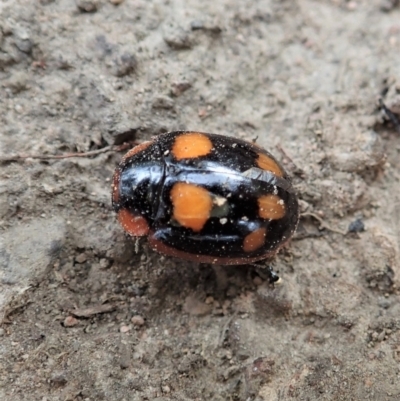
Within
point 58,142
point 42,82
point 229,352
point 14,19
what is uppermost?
point 14,19

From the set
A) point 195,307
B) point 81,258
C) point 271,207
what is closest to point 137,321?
point 195,307

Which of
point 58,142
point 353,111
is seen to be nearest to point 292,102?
point 353,111

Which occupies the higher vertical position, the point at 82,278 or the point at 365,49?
the point at 365,49

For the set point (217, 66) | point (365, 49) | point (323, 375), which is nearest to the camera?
point (323, 375)

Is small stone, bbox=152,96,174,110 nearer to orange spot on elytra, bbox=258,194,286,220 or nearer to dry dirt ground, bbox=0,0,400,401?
dry dirt ground, bbox=0,0,400,401

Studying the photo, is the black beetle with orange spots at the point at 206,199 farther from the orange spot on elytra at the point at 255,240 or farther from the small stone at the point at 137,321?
the small stone at the point at 137,321

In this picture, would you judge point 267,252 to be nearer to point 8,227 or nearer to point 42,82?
point 8,227

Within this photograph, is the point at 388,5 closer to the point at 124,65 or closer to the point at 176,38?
the point at 176,38
